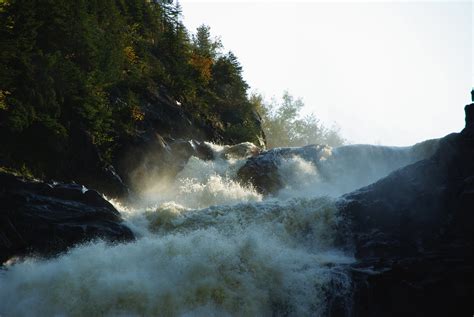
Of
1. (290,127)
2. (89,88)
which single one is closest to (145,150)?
(89,88)

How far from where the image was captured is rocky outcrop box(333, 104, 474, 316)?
10.5 meters

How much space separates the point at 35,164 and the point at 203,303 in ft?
29.6

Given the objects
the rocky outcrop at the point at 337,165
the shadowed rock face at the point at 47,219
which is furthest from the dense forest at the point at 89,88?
the rocky outcrop at the point at 337,165

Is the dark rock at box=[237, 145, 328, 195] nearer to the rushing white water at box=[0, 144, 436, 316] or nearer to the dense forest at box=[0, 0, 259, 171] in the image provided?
the dense forest at box=[0, 0, 259, 171]

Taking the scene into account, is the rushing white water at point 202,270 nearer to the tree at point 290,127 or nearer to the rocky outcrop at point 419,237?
the rocky outcrop at point 419,237

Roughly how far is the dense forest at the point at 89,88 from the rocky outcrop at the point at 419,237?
10512mm

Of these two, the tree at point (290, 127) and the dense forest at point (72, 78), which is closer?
the dense forest at point (72, 78)

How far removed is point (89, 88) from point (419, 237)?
1315 cm

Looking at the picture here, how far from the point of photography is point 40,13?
16469mm

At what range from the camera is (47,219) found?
12.4 meters

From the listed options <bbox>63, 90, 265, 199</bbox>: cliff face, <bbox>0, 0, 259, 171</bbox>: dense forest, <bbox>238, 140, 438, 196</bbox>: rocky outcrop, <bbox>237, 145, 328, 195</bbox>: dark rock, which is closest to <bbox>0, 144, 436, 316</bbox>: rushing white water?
<bbox>63, 90, 265, 199</bbox>: cliff face

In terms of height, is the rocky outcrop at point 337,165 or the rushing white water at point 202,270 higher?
the rocky outcrop at point 337,165

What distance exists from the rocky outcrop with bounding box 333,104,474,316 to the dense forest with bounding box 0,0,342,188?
1051cm

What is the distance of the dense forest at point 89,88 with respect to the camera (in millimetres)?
14664
